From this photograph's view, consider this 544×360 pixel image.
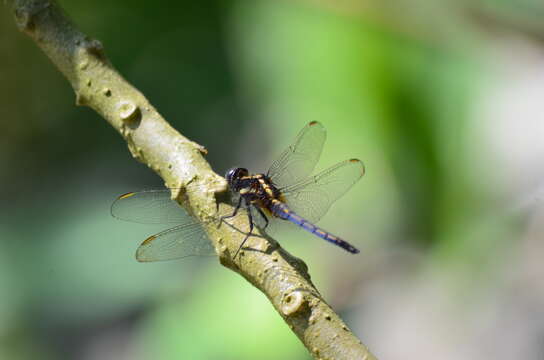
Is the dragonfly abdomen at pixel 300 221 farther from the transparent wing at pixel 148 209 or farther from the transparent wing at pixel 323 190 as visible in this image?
the transparent wing at pixel 148 209

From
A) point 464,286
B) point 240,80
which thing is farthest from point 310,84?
point 464,286

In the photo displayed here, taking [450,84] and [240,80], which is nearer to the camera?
[450,84]

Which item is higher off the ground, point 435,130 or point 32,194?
point 32,194

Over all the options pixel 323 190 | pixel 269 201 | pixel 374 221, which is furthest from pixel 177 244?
pixel 374 221

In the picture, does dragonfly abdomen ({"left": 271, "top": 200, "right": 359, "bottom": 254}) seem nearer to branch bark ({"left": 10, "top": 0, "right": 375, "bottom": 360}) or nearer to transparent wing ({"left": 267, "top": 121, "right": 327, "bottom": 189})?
transparent wing ({"left": 267, "top": 121, "right": 327, "bottom": 189})

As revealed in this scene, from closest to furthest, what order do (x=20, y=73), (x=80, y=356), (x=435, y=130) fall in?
(x=435, y=130) < (x=80, y=356) < (x=20, y=73)

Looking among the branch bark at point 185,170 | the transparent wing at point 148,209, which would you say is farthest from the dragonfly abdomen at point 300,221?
the branch bark at point 185,170

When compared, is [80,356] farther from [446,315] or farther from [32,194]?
[446,315]

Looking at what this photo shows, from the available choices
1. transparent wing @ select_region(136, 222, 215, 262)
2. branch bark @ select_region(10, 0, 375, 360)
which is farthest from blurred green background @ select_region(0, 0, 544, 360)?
branch bark @ select_region(10, 0, 375, 360)
